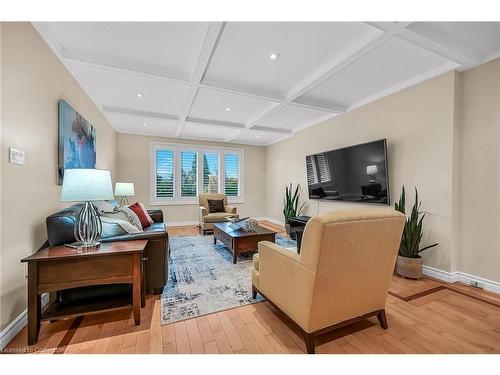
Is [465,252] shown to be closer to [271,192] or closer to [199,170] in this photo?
[271,192]

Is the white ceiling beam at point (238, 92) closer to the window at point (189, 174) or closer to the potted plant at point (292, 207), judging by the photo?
the potted plant at point (292, 207)

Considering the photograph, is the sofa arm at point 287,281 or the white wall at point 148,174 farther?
the white wall at point 148,174

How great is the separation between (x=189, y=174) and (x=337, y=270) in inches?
216

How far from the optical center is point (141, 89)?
3.24m

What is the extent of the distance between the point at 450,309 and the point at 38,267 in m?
3.50

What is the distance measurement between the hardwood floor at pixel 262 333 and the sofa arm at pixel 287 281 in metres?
0.23

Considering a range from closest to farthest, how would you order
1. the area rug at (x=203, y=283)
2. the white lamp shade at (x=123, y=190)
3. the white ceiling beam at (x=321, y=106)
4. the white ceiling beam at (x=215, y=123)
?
the area rug at (x=203, y=283) → the white ceiling beam at (x=321, y=106) → the white lamp shade at (x=123, y=190) → the white ceiling beam at (x=215, y=123)

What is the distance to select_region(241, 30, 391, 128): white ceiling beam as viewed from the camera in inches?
81.4

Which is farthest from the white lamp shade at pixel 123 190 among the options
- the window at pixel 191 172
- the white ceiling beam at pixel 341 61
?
the white ceiling beam at pixel 341 61

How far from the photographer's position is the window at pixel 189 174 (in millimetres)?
6203

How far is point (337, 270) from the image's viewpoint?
55.5 inches

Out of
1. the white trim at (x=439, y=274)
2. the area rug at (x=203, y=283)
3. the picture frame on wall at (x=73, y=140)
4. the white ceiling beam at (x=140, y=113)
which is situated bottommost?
the area rug at (x=203, y=283)

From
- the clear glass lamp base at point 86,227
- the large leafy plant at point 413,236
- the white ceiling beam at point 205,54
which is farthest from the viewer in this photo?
the large leafy plant at point 413,236
